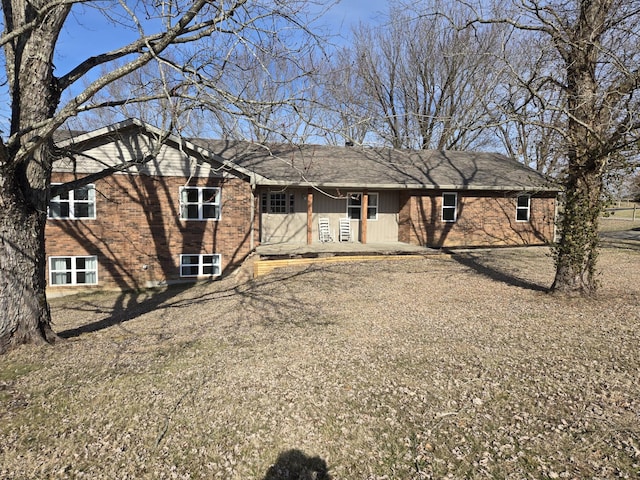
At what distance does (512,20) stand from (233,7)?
5.86 m

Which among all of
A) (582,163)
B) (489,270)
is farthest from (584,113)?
(489,270)

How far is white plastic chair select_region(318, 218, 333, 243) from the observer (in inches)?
635

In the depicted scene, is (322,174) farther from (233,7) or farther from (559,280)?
(233,7)

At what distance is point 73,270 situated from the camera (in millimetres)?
12828

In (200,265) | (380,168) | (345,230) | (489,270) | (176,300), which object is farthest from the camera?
(380,168)

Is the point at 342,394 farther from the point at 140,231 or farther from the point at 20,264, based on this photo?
the point at 140,231

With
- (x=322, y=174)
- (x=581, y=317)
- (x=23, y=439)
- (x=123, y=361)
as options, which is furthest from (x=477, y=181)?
(x=23, y=439)

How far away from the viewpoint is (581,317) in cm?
690

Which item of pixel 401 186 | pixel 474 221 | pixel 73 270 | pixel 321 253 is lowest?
pixel 73 270

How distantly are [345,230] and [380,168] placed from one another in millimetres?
2952

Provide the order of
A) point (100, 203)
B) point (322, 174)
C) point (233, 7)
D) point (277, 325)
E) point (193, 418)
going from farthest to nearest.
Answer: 1. point (322, 174)
2. point (100, 203)
3. point (277, 325)
4. point (233, 7)
5. point (193, 418)

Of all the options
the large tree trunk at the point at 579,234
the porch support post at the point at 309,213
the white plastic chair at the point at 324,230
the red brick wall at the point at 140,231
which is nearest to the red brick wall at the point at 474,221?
the white plastic chair at the point at 324,230

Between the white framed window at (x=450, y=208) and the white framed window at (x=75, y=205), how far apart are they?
1253 cm

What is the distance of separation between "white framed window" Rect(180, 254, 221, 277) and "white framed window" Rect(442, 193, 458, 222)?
895 cm
